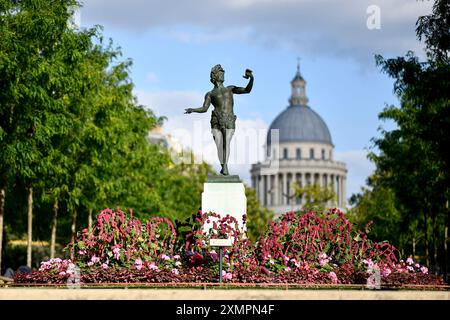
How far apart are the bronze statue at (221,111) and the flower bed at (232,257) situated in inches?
76.5

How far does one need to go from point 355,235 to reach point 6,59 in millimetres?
10802

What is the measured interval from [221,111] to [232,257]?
4183 mm

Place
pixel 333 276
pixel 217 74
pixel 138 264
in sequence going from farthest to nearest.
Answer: pixel 217 74, pixel 333 276, pixel 138 264

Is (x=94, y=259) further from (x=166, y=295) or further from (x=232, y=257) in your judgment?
(x=166, y=295)

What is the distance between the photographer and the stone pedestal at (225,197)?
71.9 ft

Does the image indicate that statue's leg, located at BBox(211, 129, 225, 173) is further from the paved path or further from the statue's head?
the paved path

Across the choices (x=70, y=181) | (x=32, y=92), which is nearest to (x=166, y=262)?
(x=32, y=92)

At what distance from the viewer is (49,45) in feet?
88.1

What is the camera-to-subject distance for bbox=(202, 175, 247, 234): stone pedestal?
2192cm

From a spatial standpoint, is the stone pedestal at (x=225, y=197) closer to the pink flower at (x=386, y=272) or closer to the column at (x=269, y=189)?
the pink flower at (x=386, y=272)

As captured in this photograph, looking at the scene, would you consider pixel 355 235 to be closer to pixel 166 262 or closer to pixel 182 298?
pixel 166 262

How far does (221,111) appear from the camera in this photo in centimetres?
2188

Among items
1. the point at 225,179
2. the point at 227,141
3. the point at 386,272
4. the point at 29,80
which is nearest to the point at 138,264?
the point at 225,179

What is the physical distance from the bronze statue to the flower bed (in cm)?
194
